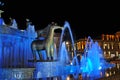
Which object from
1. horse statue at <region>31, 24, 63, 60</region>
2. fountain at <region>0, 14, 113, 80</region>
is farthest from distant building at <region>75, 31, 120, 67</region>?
horse statue at <region>31, 24, 63, 60</region>

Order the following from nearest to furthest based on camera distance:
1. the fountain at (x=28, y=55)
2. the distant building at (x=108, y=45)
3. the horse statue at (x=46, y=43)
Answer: the fountain at (x=28, y=55), the horse statue at (x=46, y=43), the distant building at (x=108, y=45)

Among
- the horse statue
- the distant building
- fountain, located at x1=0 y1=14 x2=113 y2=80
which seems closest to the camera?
fountain, located at x1=0 y1=14 x2=113 y2=80

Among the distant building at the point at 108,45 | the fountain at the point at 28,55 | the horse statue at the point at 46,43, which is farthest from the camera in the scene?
the distant building at the point at 108,45

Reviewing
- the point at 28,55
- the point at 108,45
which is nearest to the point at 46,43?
the point at 28,55

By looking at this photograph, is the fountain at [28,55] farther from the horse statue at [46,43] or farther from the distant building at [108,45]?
the distant building at [108,45]

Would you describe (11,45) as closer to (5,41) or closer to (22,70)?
(5,41)

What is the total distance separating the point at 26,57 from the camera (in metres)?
19.1

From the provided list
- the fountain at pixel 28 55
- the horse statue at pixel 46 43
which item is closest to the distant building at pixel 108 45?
the fountain at pixel 28 55

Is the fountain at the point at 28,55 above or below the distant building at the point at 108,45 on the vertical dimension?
below

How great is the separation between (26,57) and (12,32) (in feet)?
8.28

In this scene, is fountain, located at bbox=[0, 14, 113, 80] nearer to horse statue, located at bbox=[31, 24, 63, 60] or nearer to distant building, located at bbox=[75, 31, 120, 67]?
horse statue, located at bbox=[31, 24, 63, 60]

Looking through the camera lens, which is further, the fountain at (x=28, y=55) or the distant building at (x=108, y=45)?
the distant building at (x=108, y=45)

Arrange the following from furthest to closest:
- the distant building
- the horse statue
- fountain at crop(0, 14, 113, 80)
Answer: the distant building → the horse statue → fountain at crop(0, 14, 113, 80)

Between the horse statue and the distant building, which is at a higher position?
the distant building
